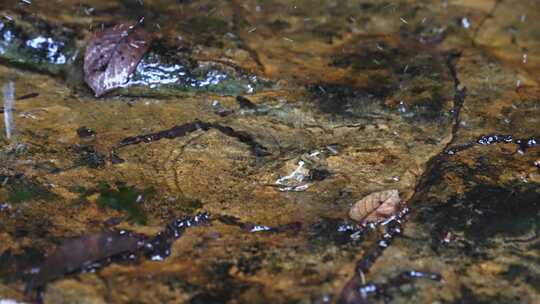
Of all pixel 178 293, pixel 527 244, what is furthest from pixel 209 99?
pixel 527 244

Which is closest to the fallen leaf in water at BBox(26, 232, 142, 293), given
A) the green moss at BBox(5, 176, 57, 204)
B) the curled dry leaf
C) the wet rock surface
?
the wet rock surface

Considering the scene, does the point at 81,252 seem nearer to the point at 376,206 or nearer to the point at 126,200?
the point at 126,200

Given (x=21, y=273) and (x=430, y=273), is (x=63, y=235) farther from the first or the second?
(x=430, y=273)

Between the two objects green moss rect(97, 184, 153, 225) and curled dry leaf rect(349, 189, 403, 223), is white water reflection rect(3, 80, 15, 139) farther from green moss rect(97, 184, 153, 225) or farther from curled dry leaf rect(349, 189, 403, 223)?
curled dry leaf rect(349, 189, 403, 223)

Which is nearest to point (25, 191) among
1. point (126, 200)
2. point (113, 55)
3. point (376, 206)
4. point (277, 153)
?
point (126, 200)

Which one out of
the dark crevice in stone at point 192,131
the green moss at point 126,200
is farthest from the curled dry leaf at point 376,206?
the green moss at point 126,200

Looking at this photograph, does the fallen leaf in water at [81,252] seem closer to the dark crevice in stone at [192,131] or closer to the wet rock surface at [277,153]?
the wet rock surface at [277,153]
